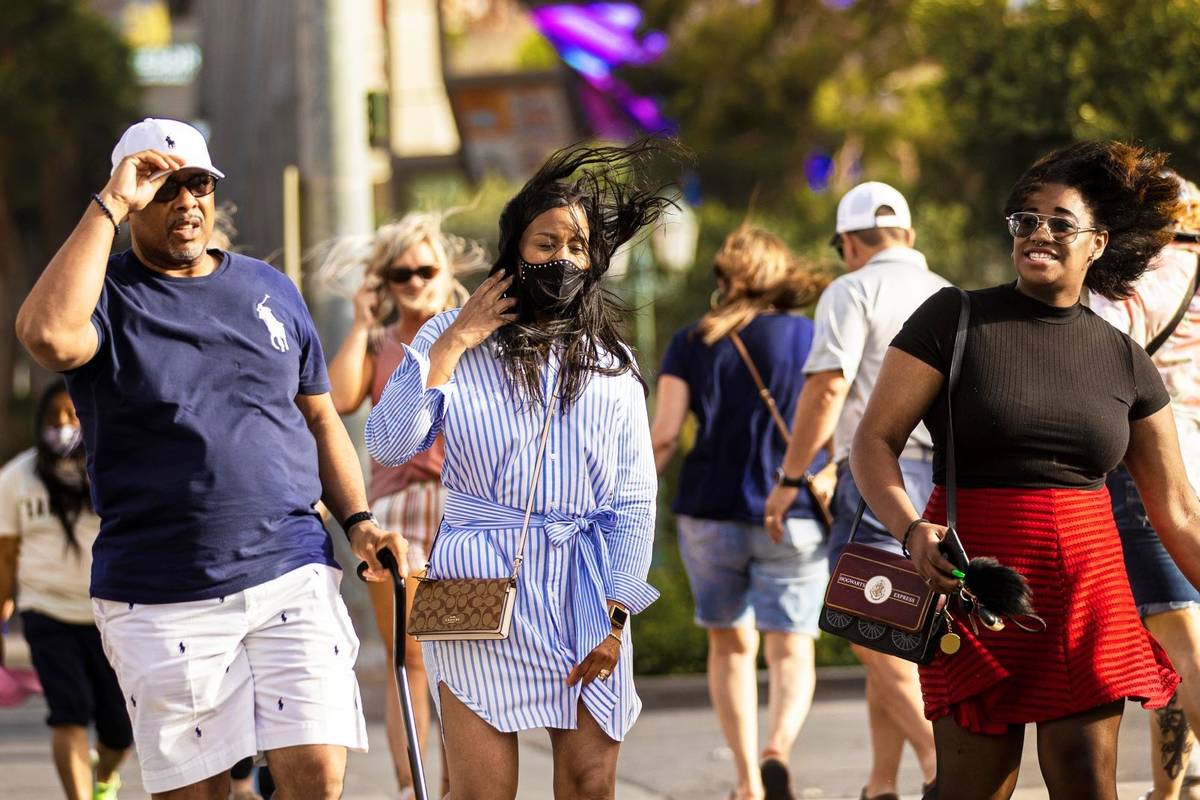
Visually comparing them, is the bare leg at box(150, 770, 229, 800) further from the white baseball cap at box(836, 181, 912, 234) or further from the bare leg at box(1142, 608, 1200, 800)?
the white baseball cap at box(836, 181, 912, 234)

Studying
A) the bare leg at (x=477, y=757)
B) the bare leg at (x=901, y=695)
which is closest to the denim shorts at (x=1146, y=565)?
the bare leg at (x=901, y=695)

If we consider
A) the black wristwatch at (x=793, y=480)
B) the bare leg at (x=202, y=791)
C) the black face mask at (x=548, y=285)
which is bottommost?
the bare leg at (x=202, y=791)

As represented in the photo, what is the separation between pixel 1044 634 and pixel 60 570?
3.79m

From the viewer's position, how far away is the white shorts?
4.31m

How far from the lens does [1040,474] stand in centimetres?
418

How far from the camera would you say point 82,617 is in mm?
6555

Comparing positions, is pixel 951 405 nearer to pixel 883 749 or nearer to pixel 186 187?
pixel 186 187

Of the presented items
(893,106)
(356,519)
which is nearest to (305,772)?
(356,519)

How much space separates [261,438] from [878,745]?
9.68 feet

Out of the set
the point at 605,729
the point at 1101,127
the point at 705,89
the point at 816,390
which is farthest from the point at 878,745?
the point at 705,89

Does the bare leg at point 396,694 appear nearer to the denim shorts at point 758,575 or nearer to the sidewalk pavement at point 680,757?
→ the sidewalk pavement at point 680,757

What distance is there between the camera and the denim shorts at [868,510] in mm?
6105

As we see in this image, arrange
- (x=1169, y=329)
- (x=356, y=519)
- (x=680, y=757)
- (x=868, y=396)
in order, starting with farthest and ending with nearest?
(x=680, y=757) < (x=868, y=396) < (x=1169, y=329) < (x=356, y=519)

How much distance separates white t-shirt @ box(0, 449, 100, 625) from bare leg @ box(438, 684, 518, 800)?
275cm
